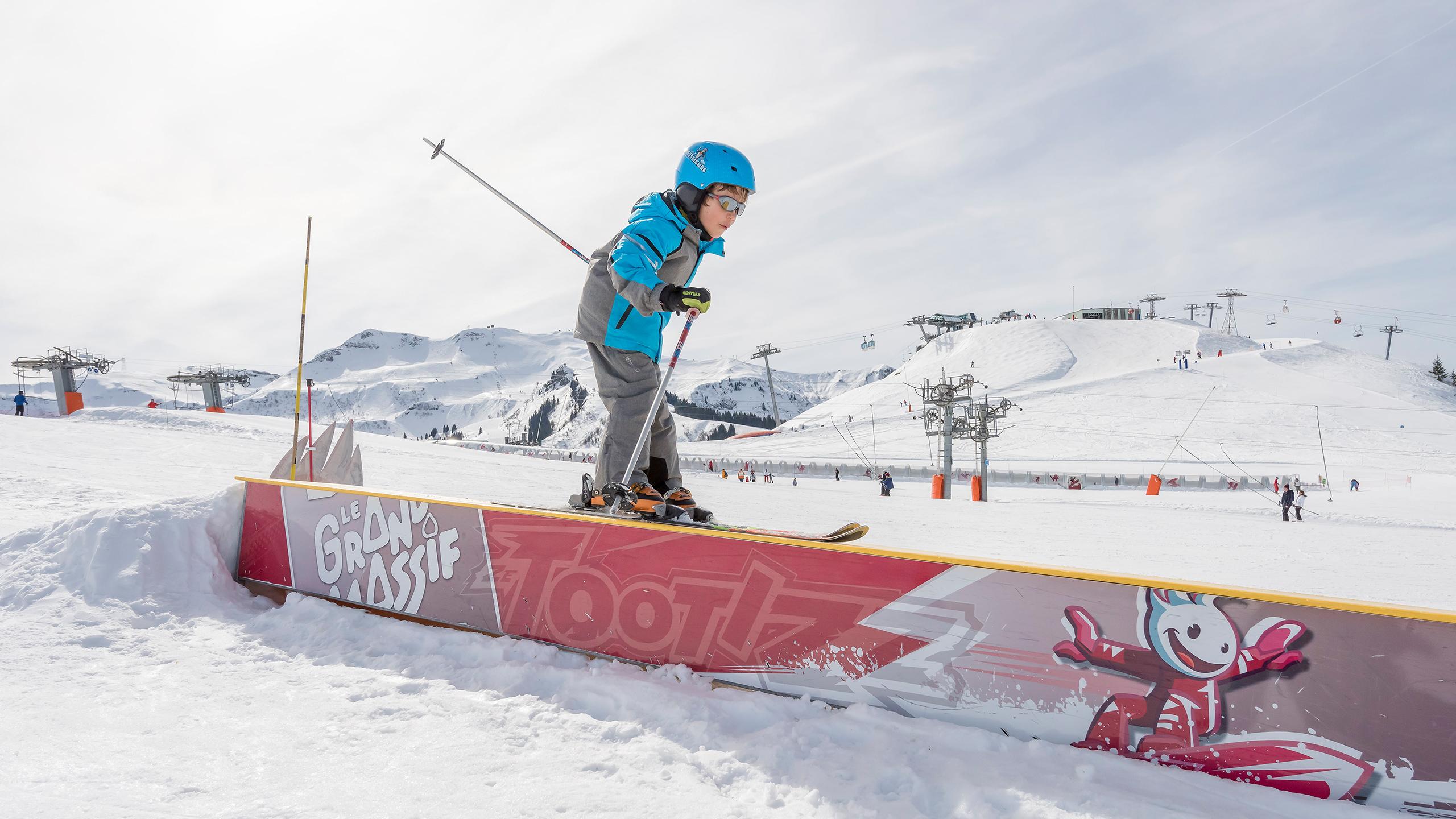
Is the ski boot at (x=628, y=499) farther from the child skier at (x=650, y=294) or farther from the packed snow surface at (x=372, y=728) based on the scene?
the packed snow surface at (x=372, y=728)

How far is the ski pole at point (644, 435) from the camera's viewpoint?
325 centimetres

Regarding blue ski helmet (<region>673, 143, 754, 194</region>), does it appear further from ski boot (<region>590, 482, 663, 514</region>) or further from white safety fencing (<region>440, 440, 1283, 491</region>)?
white safety fencing (<region>440, 440, 1283, 491</region>)

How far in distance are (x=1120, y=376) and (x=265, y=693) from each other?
6473 cm

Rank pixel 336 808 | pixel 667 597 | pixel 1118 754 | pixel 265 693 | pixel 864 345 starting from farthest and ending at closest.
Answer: pixel 864 345
pixel 667 597
pixel 265 693
pixel 1118 754
pixel 336 808

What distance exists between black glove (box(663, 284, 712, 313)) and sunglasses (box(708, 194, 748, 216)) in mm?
544

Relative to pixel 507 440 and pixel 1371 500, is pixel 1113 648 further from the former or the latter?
pixel 507 440

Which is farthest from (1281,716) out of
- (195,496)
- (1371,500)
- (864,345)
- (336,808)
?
(864,345)

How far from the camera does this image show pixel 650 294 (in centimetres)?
308

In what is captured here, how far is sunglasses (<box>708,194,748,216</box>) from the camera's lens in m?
3.30

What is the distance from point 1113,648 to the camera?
203cm

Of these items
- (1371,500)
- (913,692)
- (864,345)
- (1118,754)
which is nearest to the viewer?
(1118,754)

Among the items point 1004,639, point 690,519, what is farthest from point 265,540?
point 1004,639

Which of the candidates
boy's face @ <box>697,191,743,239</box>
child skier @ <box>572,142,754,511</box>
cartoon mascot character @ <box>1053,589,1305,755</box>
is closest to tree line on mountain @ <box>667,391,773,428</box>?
child skier @ <box>572,142,754,511</box>

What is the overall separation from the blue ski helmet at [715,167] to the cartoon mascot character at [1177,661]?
2380 millimetres
